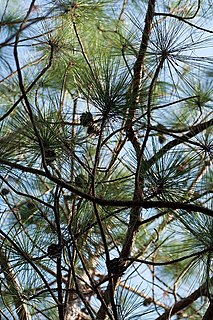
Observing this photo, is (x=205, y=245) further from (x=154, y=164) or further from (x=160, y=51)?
(x=160, y=51)

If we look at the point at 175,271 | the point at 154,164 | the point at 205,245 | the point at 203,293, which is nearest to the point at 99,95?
the point at 154,164

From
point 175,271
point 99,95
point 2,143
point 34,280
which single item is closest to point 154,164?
point 99,95

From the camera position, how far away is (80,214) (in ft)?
3.89

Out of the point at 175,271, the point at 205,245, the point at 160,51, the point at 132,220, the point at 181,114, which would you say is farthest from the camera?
the point at 175,271

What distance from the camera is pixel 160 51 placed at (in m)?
1.13

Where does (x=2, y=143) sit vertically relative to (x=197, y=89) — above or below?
below

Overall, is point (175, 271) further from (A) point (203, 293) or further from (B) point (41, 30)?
(B) point (41, 30)

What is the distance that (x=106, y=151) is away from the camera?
4.52 ft

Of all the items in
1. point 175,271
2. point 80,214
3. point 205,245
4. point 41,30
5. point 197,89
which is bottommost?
point 205,245

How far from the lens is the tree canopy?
1.05 meters

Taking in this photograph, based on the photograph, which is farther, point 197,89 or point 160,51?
point 197,89

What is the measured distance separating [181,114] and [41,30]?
0.34m

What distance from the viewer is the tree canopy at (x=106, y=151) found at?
3.45ft

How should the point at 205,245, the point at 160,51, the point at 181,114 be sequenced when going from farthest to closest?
the point at 181,114
the point at 160,51
the point at 205,245
